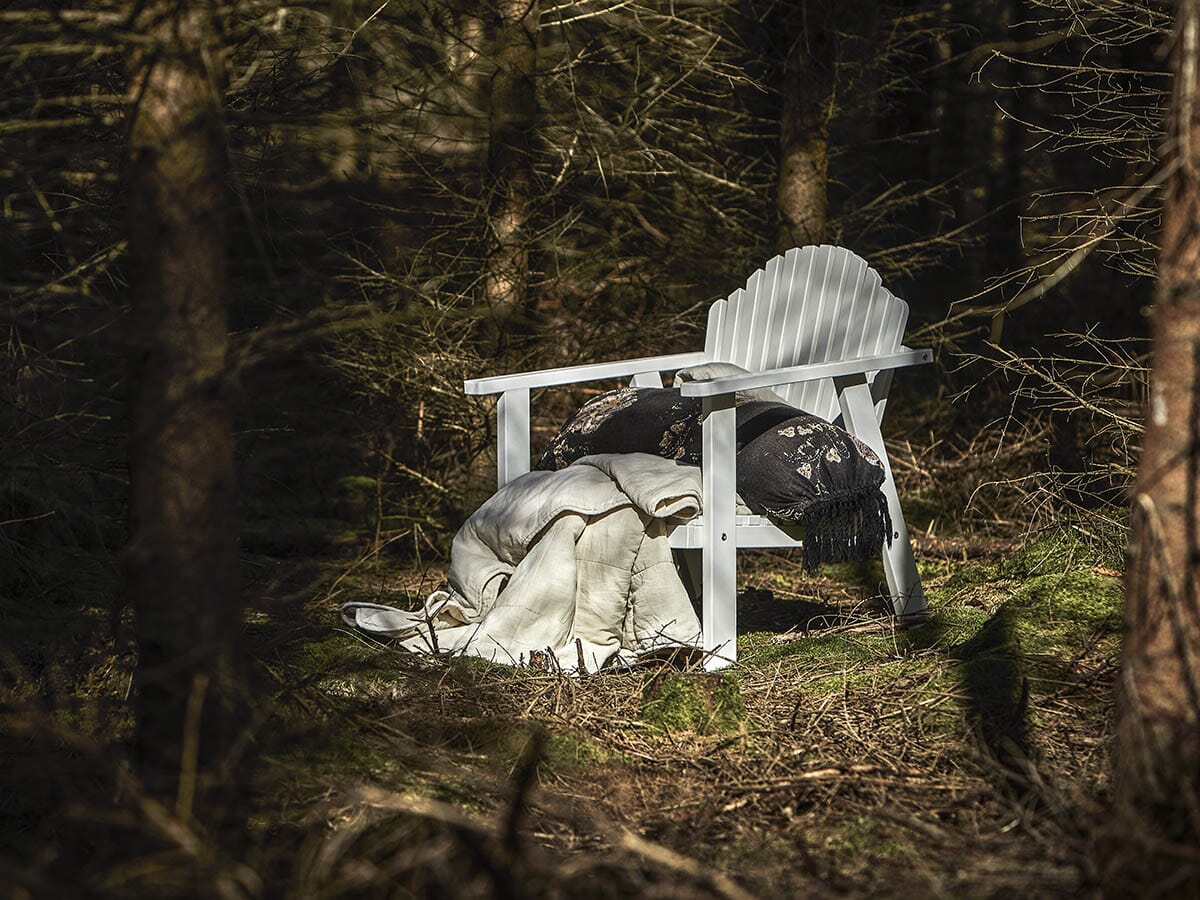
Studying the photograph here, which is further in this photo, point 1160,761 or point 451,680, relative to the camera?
point 451,680

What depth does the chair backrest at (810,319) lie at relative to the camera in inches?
146

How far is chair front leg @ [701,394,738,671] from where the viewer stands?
3012mm

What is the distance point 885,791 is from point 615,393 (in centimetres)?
190

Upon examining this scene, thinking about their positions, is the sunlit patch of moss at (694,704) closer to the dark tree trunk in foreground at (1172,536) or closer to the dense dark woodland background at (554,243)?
the dark tree trunk in foreground at (1172,536)

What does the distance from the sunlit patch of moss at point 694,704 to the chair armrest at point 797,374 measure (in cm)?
69

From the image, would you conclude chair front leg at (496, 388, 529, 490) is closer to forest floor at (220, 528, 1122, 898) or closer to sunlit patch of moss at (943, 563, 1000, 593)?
forest floor at (220, 528, 1122, 898)

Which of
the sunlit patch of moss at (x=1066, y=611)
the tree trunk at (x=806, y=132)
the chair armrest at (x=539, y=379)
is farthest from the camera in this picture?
the tree trunk at (x=806, y=132)

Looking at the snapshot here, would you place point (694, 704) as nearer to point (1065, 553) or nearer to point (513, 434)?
point (513, 434)

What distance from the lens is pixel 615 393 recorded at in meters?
3.76

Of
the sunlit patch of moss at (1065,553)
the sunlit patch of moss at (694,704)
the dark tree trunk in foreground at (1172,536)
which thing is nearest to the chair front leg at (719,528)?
the sunlit patch of moss at (694,704)

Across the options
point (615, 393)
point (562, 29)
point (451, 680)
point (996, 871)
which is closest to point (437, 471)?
point (615, 393)

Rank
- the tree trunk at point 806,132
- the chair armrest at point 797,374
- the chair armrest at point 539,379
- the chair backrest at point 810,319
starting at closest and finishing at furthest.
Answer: the chair armrest at point 797,374 → the chair armrest at point 539,379 → the chair backrest at point 810,319 → the tree trunk at point 806,132

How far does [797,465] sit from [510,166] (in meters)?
2.27

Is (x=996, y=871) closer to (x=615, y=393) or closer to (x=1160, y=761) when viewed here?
(x=1160, y=761)
